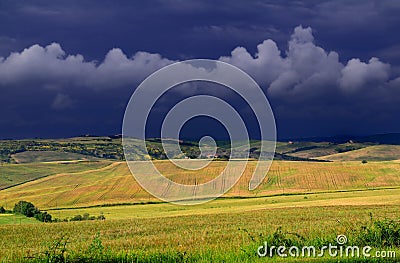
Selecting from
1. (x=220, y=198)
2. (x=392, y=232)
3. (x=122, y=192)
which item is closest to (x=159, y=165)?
(x=122, y=192)

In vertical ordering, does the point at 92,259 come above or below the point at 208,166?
below

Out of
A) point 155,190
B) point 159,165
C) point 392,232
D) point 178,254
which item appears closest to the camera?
point 178,254

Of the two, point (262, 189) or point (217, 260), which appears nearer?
point (217, 260)

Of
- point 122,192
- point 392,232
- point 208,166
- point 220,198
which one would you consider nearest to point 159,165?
point 208,166

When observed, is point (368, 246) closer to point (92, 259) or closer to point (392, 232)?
point (392, 232)

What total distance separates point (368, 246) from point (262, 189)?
3706 inches

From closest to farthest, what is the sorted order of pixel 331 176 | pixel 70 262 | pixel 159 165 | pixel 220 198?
pixel 70 262, pixel 220 198, pixel 331 176, pixel 159 165

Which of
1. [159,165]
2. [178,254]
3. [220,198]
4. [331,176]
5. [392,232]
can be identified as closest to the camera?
[178,254]

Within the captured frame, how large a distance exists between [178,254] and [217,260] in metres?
1.51

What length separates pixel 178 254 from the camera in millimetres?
16625

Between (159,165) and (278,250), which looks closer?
(278,250)

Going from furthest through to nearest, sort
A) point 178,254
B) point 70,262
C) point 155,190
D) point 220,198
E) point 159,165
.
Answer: point 159,165 < point 155,190 < point 220,198 < point 178,254 < point 70,262

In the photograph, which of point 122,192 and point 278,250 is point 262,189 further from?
point 278,250

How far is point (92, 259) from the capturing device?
1575 cm
